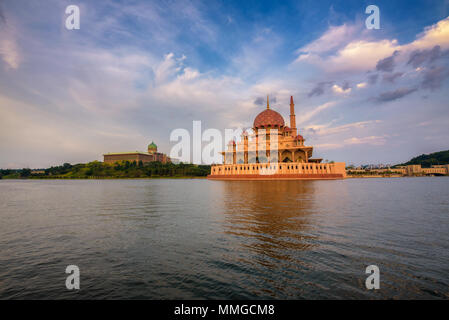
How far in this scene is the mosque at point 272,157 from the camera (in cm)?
6150

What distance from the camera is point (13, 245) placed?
24.7 ft

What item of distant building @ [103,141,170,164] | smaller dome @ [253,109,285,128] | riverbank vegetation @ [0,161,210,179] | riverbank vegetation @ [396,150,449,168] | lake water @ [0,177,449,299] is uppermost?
smaller dome @ [253,109,285,128]

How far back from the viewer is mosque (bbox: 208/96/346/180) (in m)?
61.5

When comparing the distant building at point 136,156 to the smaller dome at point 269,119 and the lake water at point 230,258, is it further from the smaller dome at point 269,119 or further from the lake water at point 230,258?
the lake water at point 230,258

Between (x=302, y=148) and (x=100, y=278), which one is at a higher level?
(x=302, y=148)

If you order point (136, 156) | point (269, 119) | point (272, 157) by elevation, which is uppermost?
point (269, 119)

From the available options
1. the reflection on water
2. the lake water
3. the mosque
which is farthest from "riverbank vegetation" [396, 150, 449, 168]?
the reflection on water

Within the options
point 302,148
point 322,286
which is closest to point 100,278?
point 322,286

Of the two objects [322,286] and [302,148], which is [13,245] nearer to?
[322,286]

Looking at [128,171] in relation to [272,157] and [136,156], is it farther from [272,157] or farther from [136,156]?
[272,157]

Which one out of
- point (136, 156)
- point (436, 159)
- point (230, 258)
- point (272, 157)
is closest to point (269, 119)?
point (272, 157)

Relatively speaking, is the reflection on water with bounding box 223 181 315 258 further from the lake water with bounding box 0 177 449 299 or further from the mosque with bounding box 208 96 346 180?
the mosque with bounding box 208 96 346 180

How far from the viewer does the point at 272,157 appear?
72.0 m
